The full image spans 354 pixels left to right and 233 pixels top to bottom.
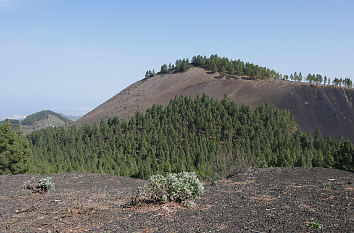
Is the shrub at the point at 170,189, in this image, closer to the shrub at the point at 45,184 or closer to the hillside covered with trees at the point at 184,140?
the shrub at the point at 45,184

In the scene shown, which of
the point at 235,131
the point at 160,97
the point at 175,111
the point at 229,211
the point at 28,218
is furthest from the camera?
the point at 160,97

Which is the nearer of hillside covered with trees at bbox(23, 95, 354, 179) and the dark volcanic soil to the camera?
the dark volcanic soil

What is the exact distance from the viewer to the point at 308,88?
111750mm

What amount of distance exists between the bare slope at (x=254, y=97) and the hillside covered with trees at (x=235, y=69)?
15.3 ft

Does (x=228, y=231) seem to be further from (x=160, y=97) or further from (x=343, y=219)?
(x=160, y=97)

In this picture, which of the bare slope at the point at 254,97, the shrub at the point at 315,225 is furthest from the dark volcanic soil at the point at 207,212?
the bare slope at the point at 254,97

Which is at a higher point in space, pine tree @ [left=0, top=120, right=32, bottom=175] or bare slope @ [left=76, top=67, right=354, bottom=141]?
bare slope @ [left=76, top=67, right=354, bottom=141]

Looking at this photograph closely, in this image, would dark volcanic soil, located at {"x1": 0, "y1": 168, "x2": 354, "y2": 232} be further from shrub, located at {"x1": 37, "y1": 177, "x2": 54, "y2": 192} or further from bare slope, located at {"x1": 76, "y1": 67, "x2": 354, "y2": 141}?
bare slope, located at {"x1": 76, "y1": 67, "x2": 354, "y2": 141}

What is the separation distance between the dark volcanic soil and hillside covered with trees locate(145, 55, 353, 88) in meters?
118

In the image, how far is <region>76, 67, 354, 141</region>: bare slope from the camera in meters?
98.2

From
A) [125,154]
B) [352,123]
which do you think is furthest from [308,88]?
[125,154]

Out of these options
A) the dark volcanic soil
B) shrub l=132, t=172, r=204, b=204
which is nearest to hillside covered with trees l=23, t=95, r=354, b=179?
the dark volcanic soil

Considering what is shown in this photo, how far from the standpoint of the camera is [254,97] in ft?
360

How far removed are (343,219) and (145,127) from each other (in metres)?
74.0
